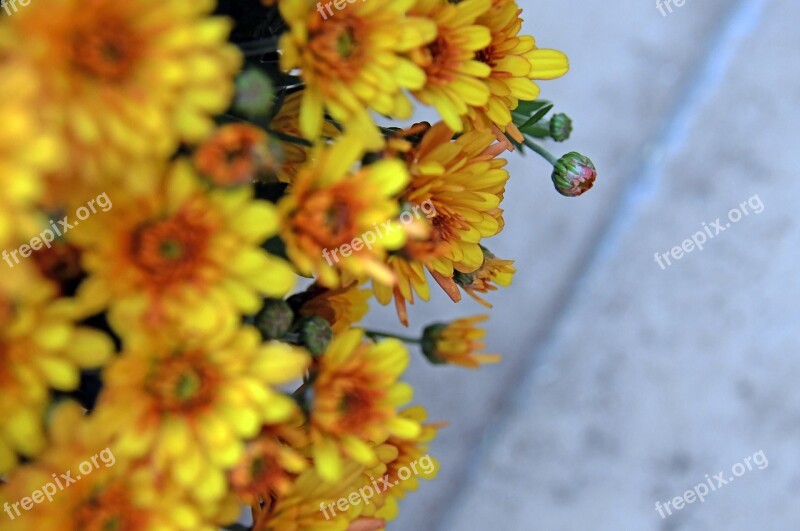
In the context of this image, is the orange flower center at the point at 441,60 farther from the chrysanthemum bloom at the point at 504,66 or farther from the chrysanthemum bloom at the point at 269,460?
the chrysanthemum bloom at the point at 269,460

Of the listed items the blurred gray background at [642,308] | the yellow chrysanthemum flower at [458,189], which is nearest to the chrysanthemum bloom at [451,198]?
the yellow chrysanthemum flower at [458,189]

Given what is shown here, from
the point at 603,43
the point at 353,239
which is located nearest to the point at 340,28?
the point at 353,239

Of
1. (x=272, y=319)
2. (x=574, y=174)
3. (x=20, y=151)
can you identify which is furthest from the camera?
(x=574, y=174)

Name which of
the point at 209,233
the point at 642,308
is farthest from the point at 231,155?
the point at 642,308

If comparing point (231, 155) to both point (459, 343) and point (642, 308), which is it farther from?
point (642, 308)

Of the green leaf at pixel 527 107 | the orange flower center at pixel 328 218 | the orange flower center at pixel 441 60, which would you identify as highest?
the orange flower center at pixel 441 60

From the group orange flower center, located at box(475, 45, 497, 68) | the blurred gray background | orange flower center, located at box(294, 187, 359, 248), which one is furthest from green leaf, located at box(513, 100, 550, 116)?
the blurred gray background
